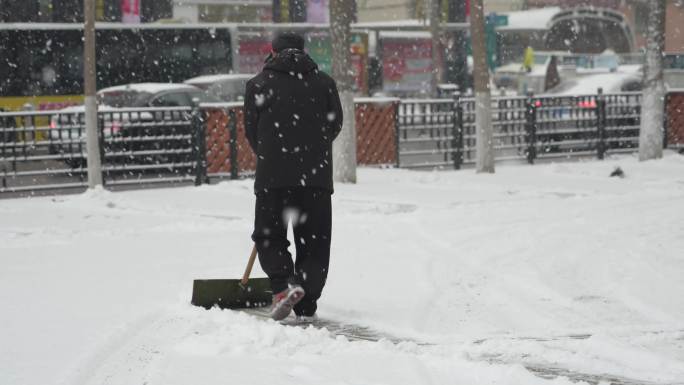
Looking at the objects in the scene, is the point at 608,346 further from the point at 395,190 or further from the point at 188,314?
the point at 395,190

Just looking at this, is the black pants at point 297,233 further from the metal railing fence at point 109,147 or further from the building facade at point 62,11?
the building facade at point 62,11

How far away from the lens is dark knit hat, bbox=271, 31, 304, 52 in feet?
22.3

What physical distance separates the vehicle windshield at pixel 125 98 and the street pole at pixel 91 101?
19.7 feet

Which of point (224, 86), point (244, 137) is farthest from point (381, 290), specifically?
point (224, 86)

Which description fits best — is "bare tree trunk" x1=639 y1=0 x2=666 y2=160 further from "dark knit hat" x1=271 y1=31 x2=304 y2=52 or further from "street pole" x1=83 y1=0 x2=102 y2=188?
"dark knit hat" x1=271 y1=31 x2=304 y2=52

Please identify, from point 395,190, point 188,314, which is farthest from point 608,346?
point 395,190

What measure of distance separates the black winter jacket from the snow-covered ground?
930 mm

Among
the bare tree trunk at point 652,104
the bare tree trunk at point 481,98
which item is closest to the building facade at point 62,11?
the bare tree trunk at point 481,98

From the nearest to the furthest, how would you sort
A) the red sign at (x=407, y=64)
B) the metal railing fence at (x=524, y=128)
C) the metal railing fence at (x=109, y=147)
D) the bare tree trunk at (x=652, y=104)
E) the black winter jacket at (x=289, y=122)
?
the black winter jacket at (x=289, y=122) → the metal railing fence at (x=109, y=147) → the metal railing fence at (x=524, y=128) → the bare tree trunk at (x=652, y=104) → the red sign at (x=407, y=64)

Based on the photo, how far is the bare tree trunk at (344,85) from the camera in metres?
16.0

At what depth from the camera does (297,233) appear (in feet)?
22.5

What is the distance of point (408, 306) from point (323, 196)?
1.09 metres

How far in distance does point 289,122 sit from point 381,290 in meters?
1.80

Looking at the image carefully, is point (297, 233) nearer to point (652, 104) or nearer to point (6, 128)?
point (6, 128)
